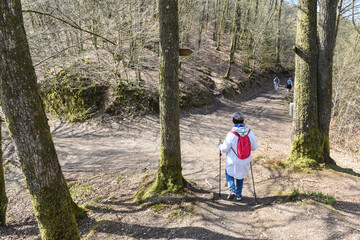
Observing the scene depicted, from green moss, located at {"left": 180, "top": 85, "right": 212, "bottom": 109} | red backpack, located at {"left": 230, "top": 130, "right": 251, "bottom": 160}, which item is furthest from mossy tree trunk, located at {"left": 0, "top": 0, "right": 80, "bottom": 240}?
green moss, located at {"left": 180, "top": 85, "right": 212, "bottom": 109}

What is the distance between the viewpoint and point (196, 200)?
4.77m

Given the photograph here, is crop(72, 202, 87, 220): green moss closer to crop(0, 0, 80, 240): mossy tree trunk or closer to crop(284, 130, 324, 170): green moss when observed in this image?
crop(0, 0, 80, 240): mossy tree trunk

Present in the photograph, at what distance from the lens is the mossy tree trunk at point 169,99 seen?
4301mm

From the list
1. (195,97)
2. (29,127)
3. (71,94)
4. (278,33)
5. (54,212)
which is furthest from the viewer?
(278,33)

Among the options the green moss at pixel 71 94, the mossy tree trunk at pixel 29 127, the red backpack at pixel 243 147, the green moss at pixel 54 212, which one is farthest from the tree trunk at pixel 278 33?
the green moss at pixel 54 212

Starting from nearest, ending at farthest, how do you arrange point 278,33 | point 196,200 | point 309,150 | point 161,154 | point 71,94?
point 196,200
point 161,154
point 309,150
point 71,94
point 278,33

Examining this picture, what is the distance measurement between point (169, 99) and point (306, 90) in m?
3.57

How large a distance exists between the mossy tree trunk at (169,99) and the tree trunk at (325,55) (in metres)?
3.82

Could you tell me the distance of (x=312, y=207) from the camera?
3885 millimetres

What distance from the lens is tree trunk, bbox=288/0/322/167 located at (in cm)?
553

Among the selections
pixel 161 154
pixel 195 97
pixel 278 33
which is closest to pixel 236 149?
pixel 161 154

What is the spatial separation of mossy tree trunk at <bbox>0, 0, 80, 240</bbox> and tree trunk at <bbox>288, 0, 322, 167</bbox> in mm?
5442

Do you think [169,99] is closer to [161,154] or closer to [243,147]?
[161,154]

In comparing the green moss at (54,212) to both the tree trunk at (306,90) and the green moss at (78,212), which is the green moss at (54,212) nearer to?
the green moss at (78,212)
